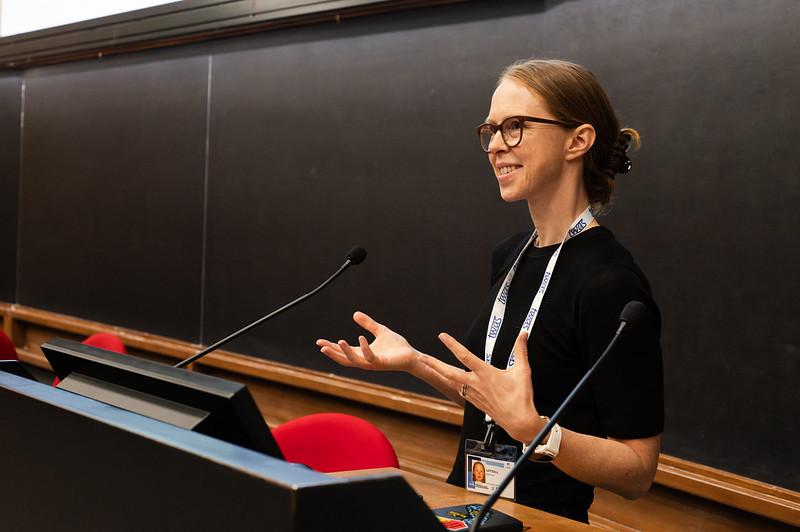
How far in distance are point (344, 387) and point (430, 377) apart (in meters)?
2.13

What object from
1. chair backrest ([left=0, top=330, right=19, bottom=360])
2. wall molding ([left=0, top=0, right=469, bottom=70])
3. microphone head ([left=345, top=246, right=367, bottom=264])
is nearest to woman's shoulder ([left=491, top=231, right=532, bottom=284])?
microphone head ([left=345, top=246, right=367, bottom=264])

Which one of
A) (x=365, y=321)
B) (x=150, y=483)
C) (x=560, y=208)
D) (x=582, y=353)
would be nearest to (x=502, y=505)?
(x=582, y=353)

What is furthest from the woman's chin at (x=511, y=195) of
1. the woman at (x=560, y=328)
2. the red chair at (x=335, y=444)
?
the red chair at (x=335, y=444)

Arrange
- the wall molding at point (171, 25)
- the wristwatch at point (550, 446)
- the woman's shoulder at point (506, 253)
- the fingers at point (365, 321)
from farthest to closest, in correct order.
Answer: the wall molding at point (171, 25)
the woman's shoulder at point (506, 253)
the fingers at point (365, 321)
the wristwatch at point (550, 446)

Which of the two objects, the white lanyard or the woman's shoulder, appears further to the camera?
the woman's shoulder

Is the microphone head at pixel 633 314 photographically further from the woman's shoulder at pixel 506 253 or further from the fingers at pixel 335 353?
the woman's shoulder at pixel 506 253

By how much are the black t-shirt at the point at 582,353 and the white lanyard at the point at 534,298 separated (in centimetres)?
1

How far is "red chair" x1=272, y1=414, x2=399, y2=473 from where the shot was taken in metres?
2.36

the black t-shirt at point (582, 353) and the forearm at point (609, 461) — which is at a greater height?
the black t-shirt at point (582, 353)

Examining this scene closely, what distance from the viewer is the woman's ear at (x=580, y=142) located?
6.22 ft

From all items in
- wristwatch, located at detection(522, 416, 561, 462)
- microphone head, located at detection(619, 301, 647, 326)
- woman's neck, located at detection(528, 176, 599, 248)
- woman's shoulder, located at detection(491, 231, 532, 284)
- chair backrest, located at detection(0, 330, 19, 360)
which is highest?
woman's neck, located at detection(528, 176, 599, 248)

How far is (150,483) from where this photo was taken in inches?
33.6

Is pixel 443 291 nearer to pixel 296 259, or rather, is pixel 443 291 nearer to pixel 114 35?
pixel 296 259

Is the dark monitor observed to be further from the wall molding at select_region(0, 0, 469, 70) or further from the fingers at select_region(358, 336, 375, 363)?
the wall molding at select_region(0, 0, 469, 70)
